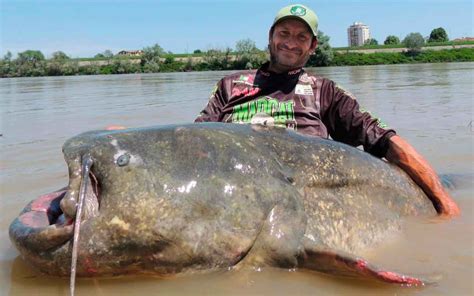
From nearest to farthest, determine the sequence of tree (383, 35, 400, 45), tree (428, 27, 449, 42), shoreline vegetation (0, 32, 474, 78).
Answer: shoreline vegetation (0, 32, 474, 78) < tree (428, 27, 449, 42) < tree (383, 35, 400, 45)

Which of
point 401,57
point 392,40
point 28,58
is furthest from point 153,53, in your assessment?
point 392,40

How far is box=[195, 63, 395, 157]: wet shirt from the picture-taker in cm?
399

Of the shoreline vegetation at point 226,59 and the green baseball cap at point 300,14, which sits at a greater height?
the shoreline vegetation at point 226,59

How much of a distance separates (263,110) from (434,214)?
1537 millimetres

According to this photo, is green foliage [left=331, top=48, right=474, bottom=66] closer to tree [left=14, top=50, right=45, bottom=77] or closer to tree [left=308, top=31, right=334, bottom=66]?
tree [left=308, top=31, right=334, bottom=66]

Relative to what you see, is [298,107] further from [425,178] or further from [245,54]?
[245,54]

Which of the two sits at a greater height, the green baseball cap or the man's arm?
the green baseball cap

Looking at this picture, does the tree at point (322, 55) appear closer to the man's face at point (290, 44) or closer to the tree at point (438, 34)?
the man's face at point (290, 44)

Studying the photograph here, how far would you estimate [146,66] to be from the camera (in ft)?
219

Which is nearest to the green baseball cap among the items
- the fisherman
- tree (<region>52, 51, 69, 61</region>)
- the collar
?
the fisherman

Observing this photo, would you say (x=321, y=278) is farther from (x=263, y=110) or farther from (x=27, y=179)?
(x=27, y=179)

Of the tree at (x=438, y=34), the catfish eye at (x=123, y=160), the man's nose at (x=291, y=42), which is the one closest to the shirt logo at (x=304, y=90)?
the man's nose at (x=291, y=42)

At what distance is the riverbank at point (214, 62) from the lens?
60.8m

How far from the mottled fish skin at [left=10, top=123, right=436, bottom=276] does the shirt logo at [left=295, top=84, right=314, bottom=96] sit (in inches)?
53.1
